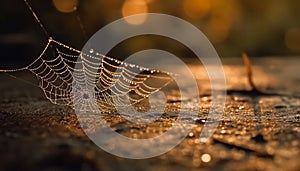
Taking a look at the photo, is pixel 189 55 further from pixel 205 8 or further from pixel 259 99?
pixel 205 8

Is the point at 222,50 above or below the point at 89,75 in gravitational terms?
above

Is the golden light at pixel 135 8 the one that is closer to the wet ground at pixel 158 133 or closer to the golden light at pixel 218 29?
the golden light at pixel 218 29

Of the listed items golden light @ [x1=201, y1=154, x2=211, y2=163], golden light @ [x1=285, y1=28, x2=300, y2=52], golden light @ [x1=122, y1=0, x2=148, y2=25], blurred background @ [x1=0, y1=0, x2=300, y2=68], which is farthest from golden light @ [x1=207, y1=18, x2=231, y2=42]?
golden light @ [x1=201, y1=154, x2=211, y2=163]

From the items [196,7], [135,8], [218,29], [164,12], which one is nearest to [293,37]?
[218,29]

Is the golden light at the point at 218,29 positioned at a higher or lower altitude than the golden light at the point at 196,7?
lower

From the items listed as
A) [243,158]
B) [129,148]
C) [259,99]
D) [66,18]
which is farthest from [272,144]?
[66,18]

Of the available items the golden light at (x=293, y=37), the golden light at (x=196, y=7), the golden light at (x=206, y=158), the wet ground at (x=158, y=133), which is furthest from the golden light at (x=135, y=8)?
the golden light at (x=206, y=158)

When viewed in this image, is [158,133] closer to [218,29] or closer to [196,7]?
[218,29]
